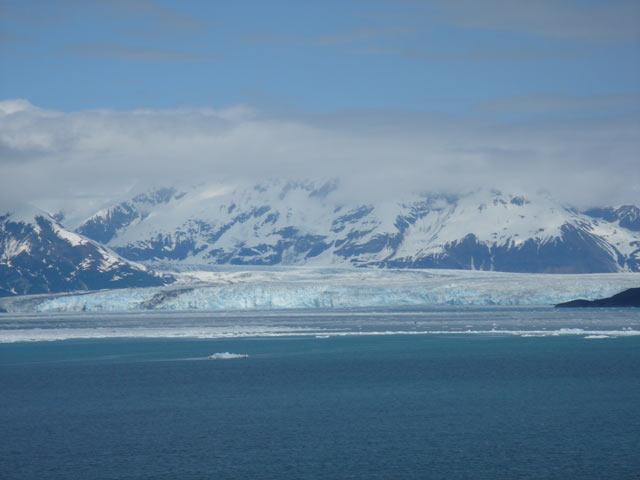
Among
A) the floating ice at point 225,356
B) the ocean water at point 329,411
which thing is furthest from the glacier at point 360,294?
the floating ice at point 225,356

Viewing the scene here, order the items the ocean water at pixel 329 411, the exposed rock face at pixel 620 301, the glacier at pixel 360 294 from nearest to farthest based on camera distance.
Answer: the ocean water at pixel 329 411
the glacier at pixel 360 294
the exposed rock face at pixel 620 301

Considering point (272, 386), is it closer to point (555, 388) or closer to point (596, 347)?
point (555, 388)

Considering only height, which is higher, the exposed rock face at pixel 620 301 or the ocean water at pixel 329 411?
the exposed rock face at pixel 620 301

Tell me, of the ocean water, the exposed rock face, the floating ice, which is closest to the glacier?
the exposed rock face

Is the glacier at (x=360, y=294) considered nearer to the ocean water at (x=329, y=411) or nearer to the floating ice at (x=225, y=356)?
the ocean water at (x=329, y=411)

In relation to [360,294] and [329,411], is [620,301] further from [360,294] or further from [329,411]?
[329,411]

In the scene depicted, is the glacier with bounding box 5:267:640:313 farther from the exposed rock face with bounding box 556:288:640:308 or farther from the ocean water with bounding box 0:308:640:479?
the ocean water with bounding box 0:308:640:479

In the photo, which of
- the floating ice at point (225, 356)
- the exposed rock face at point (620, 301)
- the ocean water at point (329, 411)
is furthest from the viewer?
the exposed rock face at point (620, 301)

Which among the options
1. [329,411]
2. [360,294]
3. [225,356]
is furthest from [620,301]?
[329,411]
